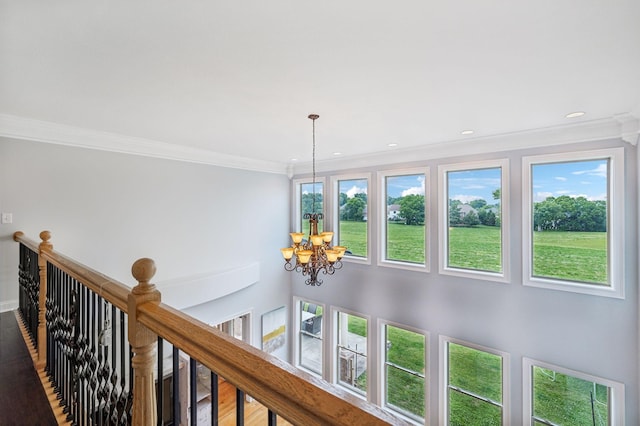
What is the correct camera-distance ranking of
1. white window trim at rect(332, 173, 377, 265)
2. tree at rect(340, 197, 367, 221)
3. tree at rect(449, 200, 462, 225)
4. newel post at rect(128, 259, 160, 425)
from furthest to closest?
tree at rect(340, 197, 367, 221) < white window trim at rect(332, 173, 377, 265) < tree at rect(449, 200, 462, 225) < newel post at rect(128, 259, 160, 425)

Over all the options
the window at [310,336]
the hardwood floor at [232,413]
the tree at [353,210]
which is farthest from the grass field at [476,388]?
the tree at [353,210]

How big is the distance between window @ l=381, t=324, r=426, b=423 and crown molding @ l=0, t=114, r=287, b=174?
4.22m

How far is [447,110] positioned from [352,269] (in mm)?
3475

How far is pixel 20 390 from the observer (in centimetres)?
182

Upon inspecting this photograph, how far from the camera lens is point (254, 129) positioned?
12.3 feet

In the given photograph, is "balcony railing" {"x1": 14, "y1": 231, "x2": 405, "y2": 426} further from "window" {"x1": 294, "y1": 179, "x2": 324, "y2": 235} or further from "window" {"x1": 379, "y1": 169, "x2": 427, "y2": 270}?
"window" {"x1": 294, "y1": 179, "x2": 324, "y2": 235}

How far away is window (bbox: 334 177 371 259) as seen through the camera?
570cm

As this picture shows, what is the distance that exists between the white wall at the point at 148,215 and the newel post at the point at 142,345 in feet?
11.6

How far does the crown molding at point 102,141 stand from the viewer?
3.28 metres

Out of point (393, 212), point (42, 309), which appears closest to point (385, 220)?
point (393, 212)

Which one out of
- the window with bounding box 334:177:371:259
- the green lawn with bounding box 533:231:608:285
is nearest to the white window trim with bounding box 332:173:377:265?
the window with bounding box 334:177:371:259

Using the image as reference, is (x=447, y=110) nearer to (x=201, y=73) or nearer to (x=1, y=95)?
(x=201, y=73)

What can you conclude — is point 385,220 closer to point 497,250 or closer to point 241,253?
point 497,250

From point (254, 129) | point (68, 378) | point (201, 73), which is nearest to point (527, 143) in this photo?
point (254, 129)
